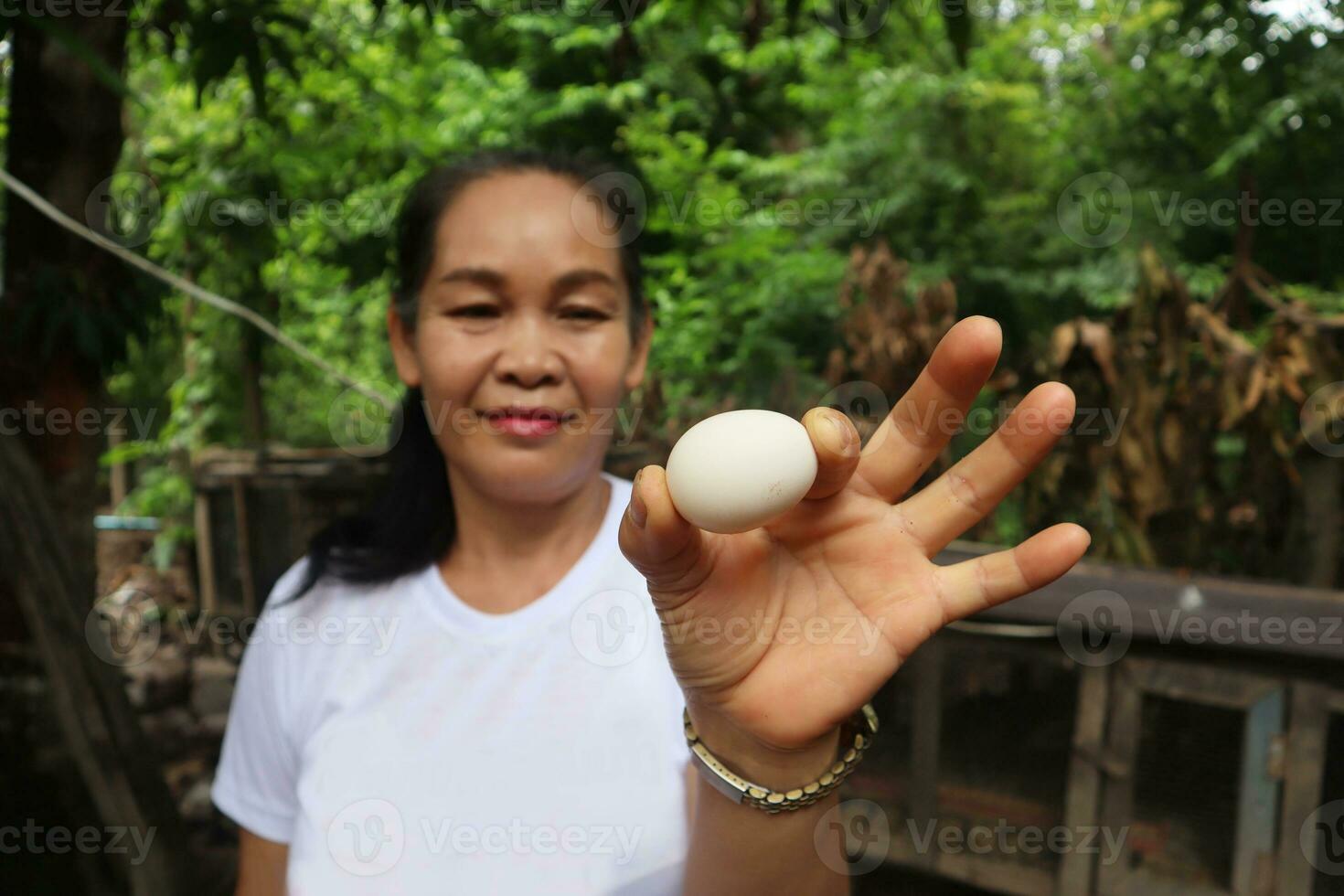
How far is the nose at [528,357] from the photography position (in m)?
1.04

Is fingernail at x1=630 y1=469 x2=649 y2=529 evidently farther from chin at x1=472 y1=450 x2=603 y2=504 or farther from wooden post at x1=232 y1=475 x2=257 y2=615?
wooden post at x1=232 y1=475 x2=257 y2=615

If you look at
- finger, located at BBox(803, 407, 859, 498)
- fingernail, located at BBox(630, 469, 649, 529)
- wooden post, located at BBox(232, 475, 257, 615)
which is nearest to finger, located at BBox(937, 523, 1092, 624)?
finger, located at BBox(803, 407, 859, 498)

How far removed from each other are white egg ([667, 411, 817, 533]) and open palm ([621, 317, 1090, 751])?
0.02 m

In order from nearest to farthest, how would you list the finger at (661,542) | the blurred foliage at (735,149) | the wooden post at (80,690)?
the finger at (661,542) → the wooden post at (80,690) → the blurred foliage at (735,149)

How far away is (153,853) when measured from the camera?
1.41 metres

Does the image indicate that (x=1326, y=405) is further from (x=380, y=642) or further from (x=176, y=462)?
(x=176, y=462)

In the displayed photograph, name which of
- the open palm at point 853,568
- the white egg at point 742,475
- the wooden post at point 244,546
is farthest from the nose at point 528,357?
the wooden post at point 244,546

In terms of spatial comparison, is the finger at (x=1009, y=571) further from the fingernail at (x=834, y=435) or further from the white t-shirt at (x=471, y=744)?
the white t-shirt at (x=471, y=744)

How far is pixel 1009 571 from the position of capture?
2.48 feet

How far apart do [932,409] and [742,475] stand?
0.17 m

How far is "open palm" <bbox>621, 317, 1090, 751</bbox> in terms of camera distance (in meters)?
0.74

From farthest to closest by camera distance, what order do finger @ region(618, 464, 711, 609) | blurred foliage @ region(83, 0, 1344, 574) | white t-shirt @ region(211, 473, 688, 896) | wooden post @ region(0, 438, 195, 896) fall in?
blurred foliage @ region(83, 0, 1344, 574)
wooden post @ region(0, 438, 195, 896)
white t-shirt @ region(211, 473, 688, 896)
finger @ region(618, 464, 711, 609)

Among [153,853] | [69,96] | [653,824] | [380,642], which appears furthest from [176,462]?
[653,824]

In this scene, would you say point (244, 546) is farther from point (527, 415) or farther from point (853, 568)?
point (853, 568)
